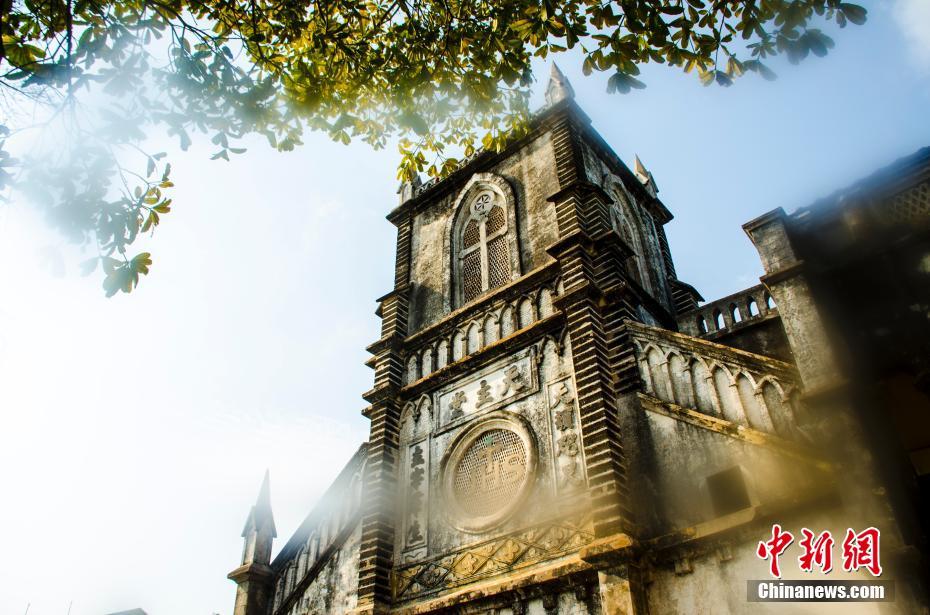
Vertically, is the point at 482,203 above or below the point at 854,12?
above

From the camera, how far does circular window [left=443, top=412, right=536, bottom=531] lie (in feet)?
36.6

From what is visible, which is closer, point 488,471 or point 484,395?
point 488,471

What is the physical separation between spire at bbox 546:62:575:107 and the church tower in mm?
45

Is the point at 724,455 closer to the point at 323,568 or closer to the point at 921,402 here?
the point at 921,402

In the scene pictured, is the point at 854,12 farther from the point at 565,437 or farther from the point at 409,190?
the point at 409,190

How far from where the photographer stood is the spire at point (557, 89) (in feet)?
53.2

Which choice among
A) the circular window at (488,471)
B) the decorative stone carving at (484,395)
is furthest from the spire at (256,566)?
the decorative stone carving at (484,395)

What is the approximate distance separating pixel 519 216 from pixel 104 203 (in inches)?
403

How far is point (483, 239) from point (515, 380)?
4.69 metres

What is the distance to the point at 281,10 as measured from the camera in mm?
7434

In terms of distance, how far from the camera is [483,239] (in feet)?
51.7

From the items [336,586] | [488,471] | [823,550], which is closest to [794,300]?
[823,550]

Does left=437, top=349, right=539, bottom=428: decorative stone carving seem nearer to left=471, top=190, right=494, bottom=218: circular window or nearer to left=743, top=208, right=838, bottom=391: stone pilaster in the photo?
left=743, top=208, right=838, bottom=391: stone pilaster

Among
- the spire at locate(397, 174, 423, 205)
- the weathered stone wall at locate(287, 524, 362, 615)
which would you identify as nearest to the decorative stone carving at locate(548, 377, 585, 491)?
the weathered stone wall at locate(287, 524, 362, 615)
